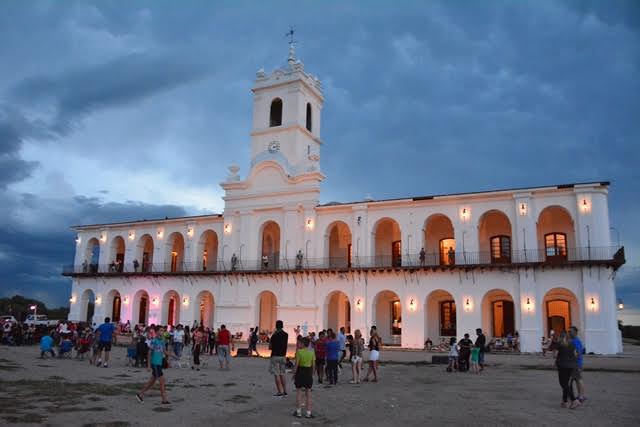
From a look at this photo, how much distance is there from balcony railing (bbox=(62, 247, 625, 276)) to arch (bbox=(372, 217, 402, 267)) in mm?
72

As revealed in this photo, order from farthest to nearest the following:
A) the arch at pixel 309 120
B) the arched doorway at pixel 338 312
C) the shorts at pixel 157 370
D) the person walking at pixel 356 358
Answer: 1. the arch at pixel 309 120
2. the arched doorway at pixel 338 312
3. the person walking at pixel 356 358
4. the shorts at pixel 157 370

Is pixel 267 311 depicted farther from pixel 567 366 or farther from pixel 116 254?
pixel 567 366

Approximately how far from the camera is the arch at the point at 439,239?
106 feet

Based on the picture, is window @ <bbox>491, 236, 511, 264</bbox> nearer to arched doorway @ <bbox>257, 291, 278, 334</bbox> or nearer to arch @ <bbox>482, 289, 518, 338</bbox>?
arch @ <bbox>482, 289, 518, 338</bbox>

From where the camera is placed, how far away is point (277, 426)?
913 centimetres

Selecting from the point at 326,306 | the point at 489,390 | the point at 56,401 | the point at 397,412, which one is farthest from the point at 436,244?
the point at 56,401

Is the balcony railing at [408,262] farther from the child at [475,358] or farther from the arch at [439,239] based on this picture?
the child at [475,358]

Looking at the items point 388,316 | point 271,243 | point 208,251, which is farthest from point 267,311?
point 388,316

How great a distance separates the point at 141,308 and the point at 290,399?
35040 mm

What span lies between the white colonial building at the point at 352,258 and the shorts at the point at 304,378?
20234 millimetres

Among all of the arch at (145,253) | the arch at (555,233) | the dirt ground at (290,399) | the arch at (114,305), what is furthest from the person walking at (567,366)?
the arch at (114,305)

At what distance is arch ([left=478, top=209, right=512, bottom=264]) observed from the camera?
3080 cm

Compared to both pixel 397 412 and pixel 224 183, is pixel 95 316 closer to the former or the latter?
pixel 224 183

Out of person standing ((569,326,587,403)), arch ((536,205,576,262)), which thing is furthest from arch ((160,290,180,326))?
person standing ((569,326,587,403))
